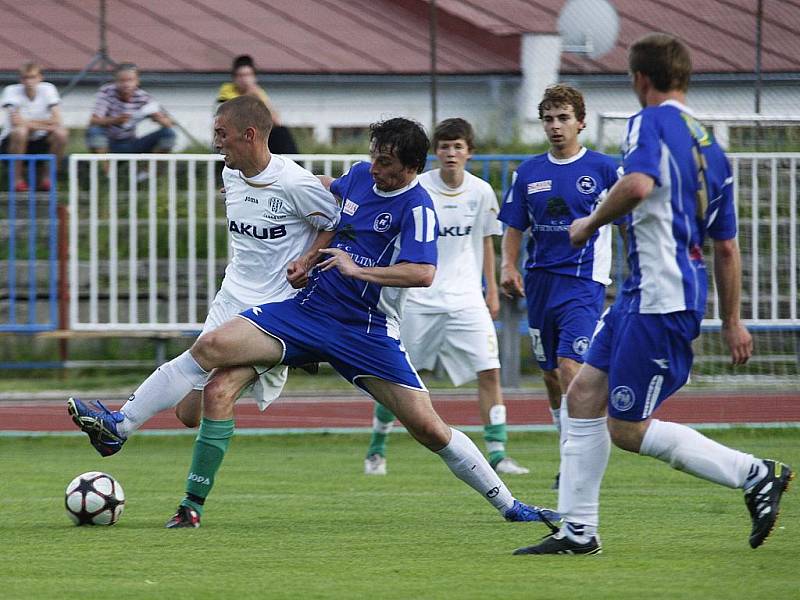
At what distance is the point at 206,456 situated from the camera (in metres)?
6.69

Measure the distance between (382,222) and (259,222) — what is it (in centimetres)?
78

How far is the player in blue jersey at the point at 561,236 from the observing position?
827cm

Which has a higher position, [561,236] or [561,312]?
[561,236]

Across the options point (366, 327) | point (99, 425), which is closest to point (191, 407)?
point (99, 425)

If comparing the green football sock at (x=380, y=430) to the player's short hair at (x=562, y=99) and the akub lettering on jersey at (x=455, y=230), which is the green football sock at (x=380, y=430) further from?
the player's short hair at (x=562, y=99)

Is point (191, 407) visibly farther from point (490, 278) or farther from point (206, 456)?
point (490, 278)

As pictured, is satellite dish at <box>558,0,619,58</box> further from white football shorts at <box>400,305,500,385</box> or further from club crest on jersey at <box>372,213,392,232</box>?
club crest on jersey at <box>372,213,392,232</box>

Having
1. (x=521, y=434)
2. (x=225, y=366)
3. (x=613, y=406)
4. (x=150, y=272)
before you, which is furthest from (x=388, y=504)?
(x=150, y=272)

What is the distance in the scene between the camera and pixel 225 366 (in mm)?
6656

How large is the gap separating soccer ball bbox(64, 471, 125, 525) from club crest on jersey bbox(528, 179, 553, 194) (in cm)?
301

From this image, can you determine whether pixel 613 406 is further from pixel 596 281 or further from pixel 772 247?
pixel 772 247

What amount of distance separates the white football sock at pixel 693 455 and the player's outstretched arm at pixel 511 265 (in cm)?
284

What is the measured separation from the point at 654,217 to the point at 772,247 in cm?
842

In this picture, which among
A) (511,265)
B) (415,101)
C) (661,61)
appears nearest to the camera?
(661,61)
